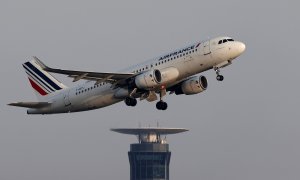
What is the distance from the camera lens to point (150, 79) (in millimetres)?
105875

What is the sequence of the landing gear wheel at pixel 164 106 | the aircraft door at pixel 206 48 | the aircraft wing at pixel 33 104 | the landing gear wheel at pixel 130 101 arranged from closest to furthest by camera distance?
the aircraft door at pixel 206 48 < the landing gear wheel at pixel 130 101 < the landing gear wheel at pixel 164 106 < the aircraft wing at pixel 33 104

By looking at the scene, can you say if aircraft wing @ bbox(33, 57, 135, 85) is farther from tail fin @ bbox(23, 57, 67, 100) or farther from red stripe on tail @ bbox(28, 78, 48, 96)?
red stripe on tail @ bbox(28, 78, 48, 96)

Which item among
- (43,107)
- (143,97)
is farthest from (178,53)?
(43,107)

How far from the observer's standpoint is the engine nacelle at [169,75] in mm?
105125

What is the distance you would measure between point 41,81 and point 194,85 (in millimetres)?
21837

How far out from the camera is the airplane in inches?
4139

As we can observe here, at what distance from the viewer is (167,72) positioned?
105 meters

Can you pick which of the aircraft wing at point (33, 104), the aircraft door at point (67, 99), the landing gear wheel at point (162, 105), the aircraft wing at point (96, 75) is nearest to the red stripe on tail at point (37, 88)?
the aircraft wing at point (33, 104)

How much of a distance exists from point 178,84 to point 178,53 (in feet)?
26.5

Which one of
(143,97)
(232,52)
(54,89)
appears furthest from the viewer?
(54,89)

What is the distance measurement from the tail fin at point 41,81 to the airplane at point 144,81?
5.4 inches

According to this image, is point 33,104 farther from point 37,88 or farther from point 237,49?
point 237,49

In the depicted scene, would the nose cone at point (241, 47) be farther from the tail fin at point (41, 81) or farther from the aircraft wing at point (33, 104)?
the aircraft wing at point (33, 104)

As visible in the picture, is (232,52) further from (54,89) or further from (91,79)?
(54,89)
